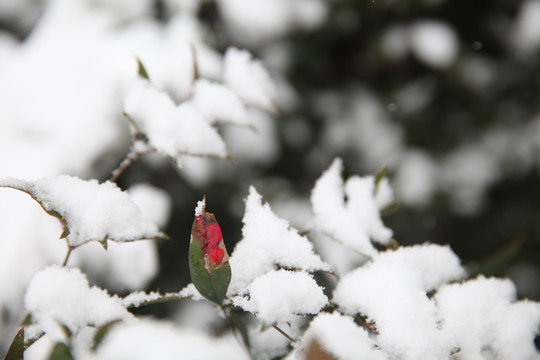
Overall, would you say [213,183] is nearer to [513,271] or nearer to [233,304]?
[233,304]

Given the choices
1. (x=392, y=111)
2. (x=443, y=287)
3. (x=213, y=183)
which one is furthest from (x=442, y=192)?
(x=443, y=287)

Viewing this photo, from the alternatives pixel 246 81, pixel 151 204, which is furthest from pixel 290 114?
pixel 246 81

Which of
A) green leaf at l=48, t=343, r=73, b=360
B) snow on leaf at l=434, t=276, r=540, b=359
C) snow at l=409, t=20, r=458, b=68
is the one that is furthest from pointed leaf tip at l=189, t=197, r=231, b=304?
snow at l=409, t=20, r=458, b=68

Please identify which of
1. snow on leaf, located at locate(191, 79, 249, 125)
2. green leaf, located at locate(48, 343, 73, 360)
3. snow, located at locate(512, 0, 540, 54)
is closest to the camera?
green leaf, located at locate(48, 343, 73, 360)

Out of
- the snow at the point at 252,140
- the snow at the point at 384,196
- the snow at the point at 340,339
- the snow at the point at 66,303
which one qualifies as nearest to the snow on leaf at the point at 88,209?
the snow at the point at 66,303

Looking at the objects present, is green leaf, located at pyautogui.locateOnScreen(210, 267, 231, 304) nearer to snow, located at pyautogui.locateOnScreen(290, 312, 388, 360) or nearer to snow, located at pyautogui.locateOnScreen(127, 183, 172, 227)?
snow, located at pyautogui.locateOnScreen(290, 312, 388, 360)
